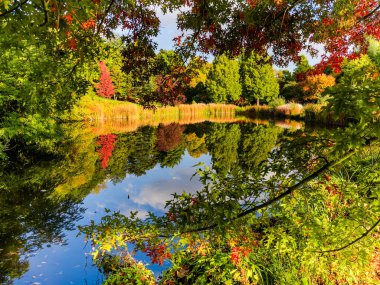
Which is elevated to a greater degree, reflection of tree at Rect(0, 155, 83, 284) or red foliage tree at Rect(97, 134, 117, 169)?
red foliage tree at Rect(97, 134, 117, 169)

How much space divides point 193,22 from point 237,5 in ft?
2.28

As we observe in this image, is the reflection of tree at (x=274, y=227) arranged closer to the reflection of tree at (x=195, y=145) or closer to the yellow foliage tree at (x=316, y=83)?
the reflection of tree at (x=195, y=145)

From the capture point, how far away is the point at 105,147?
15023mm

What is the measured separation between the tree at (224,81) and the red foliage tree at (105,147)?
2490 centimetres

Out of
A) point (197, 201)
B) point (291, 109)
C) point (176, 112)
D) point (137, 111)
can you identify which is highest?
point (197, 201)

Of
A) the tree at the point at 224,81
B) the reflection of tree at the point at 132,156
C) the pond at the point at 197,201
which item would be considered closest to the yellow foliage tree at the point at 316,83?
the tree at the point at 224,81

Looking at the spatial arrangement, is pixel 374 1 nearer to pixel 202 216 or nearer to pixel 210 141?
pixel 202 216

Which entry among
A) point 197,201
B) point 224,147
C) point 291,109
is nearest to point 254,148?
point 224,147

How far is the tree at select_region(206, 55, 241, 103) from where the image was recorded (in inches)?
1606

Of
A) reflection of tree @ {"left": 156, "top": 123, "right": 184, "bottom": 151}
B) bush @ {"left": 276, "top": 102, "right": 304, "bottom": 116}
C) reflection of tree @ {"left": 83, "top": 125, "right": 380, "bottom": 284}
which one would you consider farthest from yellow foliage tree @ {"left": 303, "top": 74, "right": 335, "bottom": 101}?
reflection of tree @ {"left": 83, "top": 125, "right": 380, "bottom": 284}

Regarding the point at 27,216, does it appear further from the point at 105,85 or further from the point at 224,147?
the point at 105,85

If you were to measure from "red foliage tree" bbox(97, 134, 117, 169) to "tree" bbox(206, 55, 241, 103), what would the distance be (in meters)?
24.9

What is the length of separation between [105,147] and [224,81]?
28.5 meters

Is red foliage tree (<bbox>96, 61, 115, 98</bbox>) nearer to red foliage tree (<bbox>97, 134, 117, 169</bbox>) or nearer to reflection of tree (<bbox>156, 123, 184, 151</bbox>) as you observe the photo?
reflection of tree (<bbox>156, 123, 184, 151</bbox>)
